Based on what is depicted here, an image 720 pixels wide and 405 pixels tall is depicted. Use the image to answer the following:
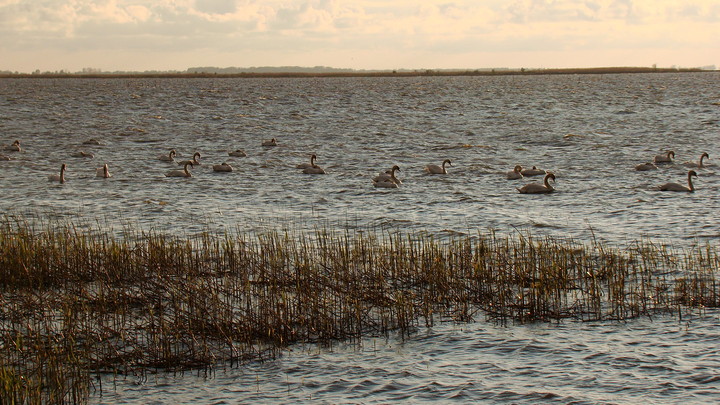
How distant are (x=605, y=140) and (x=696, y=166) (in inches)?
478

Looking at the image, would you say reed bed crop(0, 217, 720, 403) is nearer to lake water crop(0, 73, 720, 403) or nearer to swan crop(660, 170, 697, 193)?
lake water crop(0, 73, 720, 403)

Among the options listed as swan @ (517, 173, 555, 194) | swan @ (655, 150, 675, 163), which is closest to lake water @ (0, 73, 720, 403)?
swan @ (655, 150, 675, 163)

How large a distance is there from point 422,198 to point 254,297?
13971 millimetres

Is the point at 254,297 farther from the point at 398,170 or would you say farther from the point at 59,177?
the point at 398,170

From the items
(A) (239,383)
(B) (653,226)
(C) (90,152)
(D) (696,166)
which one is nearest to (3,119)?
(C) (90,152)

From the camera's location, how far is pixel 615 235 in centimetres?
1991

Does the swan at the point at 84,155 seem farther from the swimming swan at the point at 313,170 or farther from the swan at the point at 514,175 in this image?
the swan at the point at 514,175

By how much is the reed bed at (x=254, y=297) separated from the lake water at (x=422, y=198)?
0.52 metres

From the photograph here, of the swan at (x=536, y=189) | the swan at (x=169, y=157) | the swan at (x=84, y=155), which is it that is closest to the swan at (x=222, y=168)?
the swan at (x=169, y=157)

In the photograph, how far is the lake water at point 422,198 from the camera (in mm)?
10773

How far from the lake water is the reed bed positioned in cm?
52

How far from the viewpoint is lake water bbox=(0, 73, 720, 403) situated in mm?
10773

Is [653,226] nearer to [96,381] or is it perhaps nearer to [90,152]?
[96,381]

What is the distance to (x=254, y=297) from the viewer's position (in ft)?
44.7
